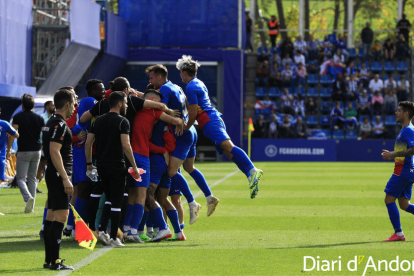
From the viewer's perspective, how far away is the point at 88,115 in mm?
9070

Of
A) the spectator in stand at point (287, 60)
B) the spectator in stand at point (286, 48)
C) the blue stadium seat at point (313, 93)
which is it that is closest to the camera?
the blue stadium seat at point (313, 93)

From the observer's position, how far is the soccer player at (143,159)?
8883 mm

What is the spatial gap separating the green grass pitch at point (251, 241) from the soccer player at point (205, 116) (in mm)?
928

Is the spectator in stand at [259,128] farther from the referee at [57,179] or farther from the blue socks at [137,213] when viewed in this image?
the referee at [57,179]

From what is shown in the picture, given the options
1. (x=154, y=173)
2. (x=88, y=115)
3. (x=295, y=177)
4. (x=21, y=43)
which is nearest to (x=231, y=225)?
(x=154, y=173)

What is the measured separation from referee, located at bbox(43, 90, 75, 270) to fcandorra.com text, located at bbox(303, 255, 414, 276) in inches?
97.0

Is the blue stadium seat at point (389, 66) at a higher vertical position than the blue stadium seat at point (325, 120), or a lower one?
higher

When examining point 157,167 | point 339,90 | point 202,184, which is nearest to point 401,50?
point 339,90

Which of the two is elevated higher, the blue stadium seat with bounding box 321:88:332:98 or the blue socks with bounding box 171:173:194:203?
the blue stadium seat with bounding box 321:88:332:98

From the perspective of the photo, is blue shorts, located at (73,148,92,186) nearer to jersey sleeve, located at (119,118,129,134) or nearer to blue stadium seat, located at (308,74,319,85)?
jersey sleeve, located at (119,118,129,134)

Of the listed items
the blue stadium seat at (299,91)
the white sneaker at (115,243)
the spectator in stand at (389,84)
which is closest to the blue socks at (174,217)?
the white sneaker at (115,243)

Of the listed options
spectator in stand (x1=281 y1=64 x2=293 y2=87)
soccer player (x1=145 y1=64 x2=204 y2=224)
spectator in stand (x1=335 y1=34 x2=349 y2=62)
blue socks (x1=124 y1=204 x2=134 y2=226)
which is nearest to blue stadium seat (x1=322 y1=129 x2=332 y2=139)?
spectator in stand (x1=281 y1=64 x2=293 y2=87)

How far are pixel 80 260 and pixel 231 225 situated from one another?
152 inches

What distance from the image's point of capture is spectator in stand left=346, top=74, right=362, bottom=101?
35.1 metres
